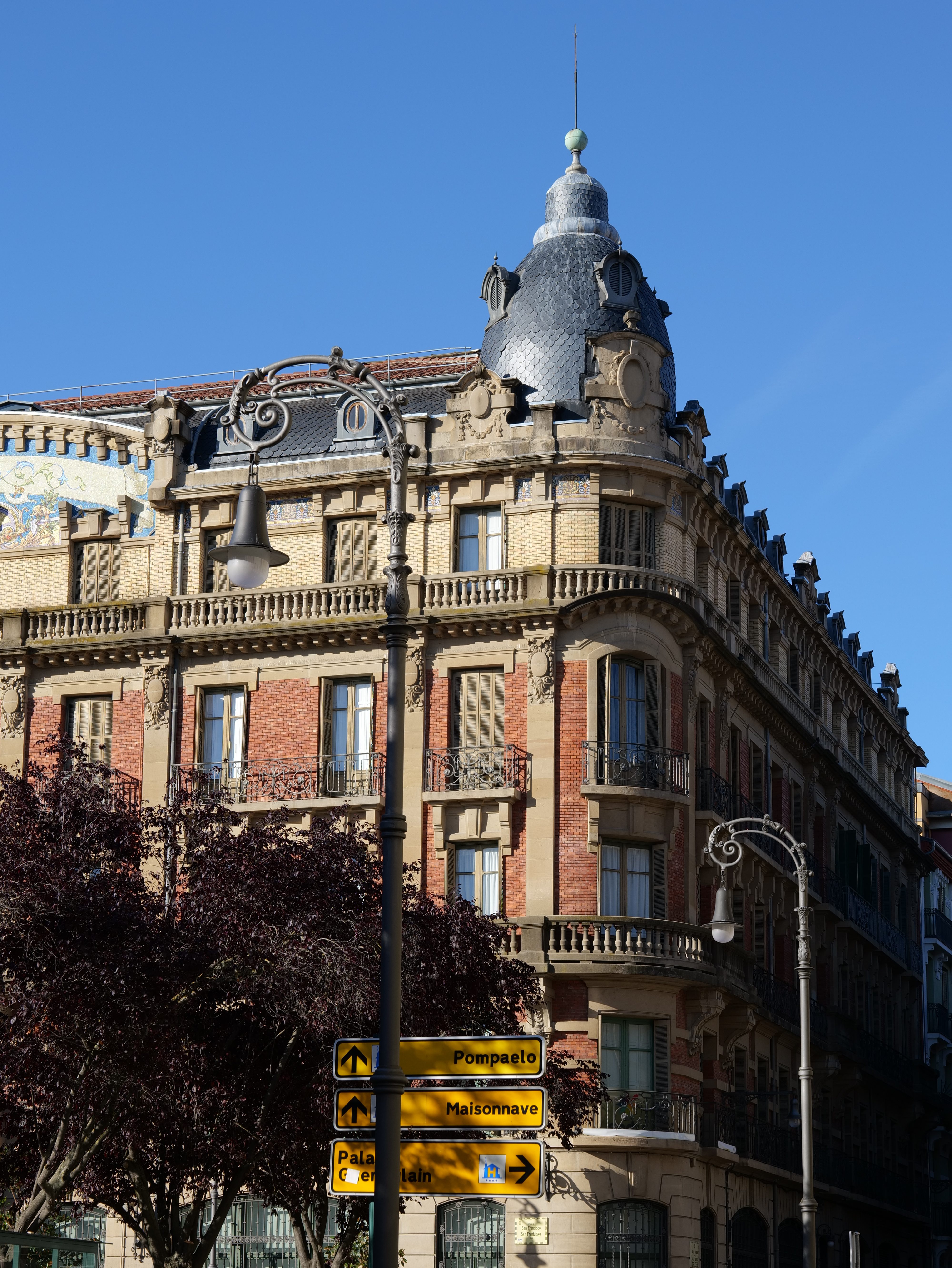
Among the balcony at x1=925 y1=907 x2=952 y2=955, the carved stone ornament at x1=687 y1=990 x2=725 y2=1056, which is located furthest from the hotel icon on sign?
the balcony at x1=925 y1=907 x2=952 y2=955

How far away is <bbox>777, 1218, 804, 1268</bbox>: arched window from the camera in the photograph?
1911 inches

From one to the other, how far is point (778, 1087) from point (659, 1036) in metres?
9.44

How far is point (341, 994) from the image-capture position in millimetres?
29297

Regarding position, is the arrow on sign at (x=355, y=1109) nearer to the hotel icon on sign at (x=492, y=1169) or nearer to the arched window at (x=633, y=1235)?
the hotel icon on sign at (x=492, y=1169)

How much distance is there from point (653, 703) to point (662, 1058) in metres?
7.36

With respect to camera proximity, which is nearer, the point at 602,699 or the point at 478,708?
the point at 602,699

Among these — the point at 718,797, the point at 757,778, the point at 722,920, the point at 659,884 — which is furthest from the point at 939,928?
the point at 722,920

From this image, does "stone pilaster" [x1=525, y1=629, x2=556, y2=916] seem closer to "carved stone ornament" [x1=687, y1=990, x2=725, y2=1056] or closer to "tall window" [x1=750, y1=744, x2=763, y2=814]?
"carved stone ornament" [x1=687, y1=990, x2=725, y2=1056]

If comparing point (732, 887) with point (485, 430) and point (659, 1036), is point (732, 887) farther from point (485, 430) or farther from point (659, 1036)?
point (485, 430)

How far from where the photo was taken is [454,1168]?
17375 mm

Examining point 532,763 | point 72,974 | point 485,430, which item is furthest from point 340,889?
point 485,430

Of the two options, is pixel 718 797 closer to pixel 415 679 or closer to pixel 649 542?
pixel 649 542

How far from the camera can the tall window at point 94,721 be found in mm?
46281

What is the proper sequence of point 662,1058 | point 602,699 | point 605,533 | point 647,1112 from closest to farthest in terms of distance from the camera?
point 647,1112 → point 662,1058 → point 602,699 → point 605,533
